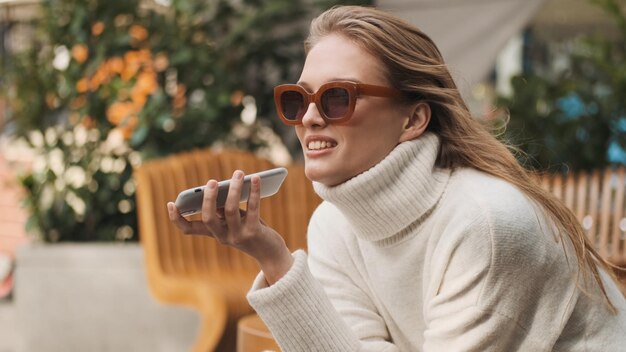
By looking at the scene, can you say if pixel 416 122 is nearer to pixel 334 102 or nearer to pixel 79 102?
pixel 334 102

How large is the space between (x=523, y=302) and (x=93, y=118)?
3.67 metres

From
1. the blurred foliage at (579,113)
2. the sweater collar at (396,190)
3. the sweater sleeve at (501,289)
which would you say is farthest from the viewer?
the blurred foliage at (579,113)

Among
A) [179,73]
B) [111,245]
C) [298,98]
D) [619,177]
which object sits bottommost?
[111,245]

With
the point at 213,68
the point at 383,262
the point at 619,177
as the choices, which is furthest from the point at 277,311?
the point at 213,68

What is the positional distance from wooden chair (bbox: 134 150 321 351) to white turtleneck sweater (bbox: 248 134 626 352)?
1961 mm

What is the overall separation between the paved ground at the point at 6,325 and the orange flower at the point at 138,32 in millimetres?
1636

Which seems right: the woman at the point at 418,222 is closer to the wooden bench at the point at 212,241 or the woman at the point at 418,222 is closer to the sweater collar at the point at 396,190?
the sweater collar at the point at 396,190

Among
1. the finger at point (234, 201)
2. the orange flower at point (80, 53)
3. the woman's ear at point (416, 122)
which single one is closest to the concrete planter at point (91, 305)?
the orange flower at point (80, 53)

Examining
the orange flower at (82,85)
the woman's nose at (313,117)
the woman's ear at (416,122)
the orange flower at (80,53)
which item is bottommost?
the orange flower at (82,85)

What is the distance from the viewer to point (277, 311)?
1.83 m

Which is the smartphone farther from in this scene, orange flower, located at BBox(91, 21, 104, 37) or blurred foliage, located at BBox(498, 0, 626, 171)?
blurred foliage, located at BBox(498, 0, 626, 171)

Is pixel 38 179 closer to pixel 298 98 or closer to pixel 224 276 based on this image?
pixel 224 276

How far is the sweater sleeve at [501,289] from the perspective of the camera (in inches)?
68.9

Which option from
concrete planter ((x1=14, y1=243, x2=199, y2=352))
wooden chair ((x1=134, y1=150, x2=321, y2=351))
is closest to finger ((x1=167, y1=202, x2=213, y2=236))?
wooden chair ((x1=134, y1=150, x2=321, y2=351))
